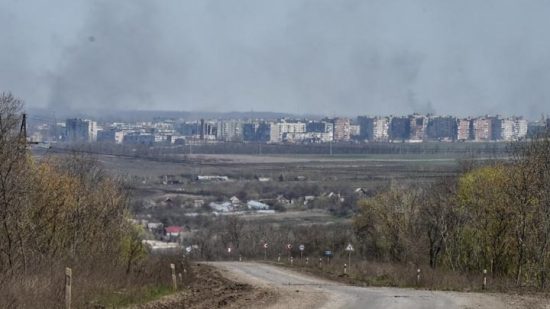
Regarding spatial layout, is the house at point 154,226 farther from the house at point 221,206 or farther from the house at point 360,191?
the house at point 360,191

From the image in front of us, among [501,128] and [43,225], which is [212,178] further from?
[43,225]

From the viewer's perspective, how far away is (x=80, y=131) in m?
185

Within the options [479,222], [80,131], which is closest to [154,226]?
[479,222]

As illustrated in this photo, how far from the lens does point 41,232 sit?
3189 cm

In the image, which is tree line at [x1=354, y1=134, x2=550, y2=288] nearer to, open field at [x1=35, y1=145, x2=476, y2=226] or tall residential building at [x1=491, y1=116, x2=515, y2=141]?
open field at [x1=35, y1=145, x2=476, y2=226]

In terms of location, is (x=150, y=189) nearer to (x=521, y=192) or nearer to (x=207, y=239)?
(x=207, y=239)

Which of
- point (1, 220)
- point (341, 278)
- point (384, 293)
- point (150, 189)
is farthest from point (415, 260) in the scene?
point (150, 189)

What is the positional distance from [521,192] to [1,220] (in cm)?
2520

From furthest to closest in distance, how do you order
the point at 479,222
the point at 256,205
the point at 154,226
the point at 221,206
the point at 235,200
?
the point at 235,200
the point at 256,205
the point at 221,206
the point at 154,226
the point at 479,222

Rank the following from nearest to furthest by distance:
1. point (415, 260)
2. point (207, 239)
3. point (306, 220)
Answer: point (415, 260), point (207, 239), point (306, 220)

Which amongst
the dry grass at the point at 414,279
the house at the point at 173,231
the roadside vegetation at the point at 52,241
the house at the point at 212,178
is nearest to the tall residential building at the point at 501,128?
the house at the point at 212,178

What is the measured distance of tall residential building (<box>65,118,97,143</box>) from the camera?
172 m

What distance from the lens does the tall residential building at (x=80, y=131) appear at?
565 ft

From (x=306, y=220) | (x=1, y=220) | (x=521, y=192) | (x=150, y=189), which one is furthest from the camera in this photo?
(x=150, y=189)
